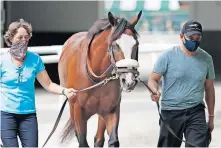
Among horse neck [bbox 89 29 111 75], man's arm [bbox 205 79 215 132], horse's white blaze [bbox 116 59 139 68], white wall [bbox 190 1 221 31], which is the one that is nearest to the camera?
horse's white blaze [bbox 116 59 139 68]

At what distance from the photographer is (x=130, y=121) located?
6980 mm

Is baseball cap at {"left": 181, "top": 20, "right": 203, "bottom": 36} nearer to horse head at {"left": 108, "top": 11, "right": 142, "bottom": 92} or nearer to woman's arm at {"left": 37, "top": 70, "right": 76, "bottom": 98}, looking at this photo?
horse head at {"left": 108, "top": 11, "right": 142, "bottom": 92}

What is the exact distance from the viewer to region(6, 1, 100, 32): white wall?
1095 centimetres

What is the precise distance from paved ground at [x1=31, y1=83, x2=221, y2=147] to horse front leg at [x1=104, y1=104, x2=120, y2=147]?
990 mm

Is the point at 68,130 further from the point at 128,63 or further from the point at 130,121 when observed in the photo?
the point at 130,121

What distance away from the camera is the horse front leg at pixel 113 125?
13.7 feet

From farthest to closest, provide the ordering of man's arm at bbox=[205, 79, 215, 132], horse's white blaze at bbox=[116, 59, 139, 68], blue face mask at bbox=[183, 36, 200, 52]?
man's arm at bbox=[205, 79, 215, 132]
blue face mask at bbox=[183, 36, 200, 52]
horse's white blaze at bbox=[116, 59, 139, 68]

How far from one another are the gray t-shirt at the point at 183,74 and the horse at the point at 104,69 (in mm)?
284

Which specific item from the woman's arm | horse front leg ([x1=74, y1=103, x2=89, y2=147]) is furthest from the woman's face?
horse front leg ([x1=74, y1=103, x2=89, y2=147])

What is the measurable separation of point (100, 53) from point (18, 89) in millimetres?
616

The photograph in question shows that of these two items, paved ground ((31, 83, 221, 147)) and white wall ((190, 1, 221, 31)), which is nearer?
paved ground ((31, 83, 221, 147))

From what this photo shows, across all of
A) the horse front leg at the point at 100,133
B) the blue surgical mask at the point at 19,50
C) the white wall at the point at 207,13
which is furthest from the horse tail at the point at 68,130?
the white wall at the point at 207,13

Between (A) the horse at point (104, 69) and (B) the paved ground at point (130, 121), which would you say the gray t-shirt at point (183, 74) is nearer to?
(A) the horse at point (104, 69)

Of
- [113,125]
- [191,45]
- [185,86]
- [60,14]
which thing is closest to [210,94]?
[185,86]
